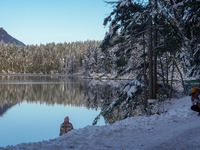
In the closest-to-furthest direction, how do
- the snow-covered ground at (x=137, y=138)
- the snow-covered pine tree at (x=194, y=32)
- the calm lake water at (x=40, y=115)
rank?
1. the snow-covered ground at (x=137, y=138)
2. the snow-covered pine tree at (x=194, y=32)
3. the calm lake water at (x=40, y=115)

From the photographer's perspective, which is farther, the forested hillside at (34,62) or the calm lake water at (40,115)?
the forested hillside at (34,62)

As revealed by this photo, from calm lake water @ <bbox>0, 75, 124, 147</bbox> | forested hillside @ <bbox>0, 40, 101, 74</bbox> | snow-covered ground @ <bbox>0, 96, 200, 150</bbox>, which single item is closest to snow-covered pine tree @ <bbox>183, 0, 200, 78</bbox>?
snow-covered ground @ <bbox>0, 96, 200, 150</bbox>

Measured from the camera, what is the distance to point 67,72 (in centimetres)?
11638

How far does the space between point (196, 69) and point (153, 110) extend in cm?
378

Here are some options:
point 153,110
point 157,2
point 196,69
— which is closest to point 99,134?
point 153,110

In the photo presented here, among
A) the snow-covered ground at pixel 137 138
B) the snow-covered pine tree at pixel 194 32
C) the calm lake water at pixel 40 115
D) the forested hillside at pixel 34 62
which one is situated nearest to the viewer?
the snow-covered ground at pixel 137 138

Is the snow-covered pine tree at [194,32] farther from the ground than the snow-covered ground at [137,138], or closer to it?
farther from the ground

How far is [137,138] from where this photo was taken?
16.9 feet

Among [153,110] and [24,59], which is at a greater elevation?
[24,59]

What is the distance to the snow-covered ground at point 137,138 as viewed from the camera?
4461 mm

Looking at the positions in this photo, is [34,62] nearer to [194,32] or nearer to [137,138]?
[194,32]

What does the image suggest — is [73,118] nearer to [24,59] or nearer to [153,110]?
[153,110]

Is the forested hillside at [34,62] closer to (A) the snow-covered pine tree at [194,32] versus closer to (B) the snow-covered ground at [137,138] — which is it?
(A) the snow-covered pine tree at [194,32]

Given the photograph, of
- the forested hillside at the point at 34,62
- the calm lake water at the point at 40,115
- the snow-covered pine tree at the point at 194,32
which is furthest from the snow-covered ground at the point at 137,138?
the forested hillside at the point at 34,62
